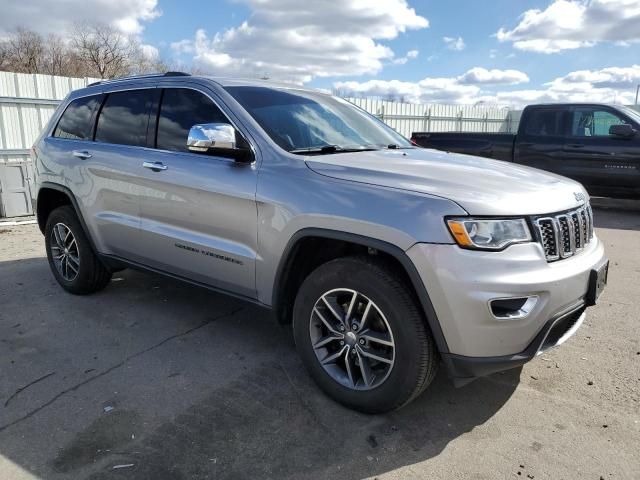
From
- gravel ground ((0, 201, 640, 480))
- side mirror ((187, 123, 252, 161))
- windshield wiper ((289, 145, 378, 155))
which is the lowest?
gravel ground ((0, 201, 640, 480))

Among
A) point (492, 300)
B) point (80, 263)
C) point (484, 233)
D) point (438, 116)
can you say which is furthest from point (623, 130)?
point (438, 116)

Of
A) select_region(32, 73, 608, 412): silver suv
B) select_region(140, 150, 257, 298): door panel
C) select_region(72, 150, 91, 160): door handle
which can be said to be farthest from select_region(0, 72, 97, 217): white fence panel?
select_region(140, 150, 257, 298): door panel

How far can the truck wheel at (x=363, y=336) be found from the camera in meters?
2.60

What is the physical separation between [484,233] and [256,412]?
1604mm

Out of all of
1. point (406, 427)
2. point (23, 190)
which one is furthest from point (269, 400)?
point (23, 190)

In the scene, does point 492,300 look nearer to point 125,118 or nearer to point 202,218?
point 202,218

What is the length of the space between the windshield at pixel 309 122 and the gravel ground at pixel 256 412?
150cm

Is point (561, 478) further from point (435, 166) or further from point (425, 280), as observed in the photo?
point (435, 166)

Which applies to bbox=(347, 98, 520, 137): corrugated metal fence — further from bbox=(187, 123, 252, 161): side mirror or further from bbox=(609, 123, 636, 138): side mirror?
bbox=(187, 123, 252, 161): side mirror

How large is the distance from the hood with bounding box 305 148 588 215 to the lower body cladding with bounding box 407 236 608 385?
24 cm

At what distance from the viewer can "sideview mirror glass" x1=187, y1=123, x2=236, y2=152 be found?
312 cm

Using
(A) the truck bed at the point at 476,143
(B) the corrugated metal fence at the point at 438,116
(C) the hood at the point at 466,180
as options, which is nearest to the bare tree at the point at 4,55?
(B) the corrugated metal fence at the point at 438,116

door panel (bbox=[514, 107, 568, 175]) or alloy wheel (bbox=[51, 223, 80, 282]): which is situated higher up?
door panel (bbox=[514, 107, 568, 175])

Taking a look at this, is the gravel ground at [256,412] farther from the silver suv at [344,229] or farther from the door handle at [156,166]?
the door handle at [156,166]
